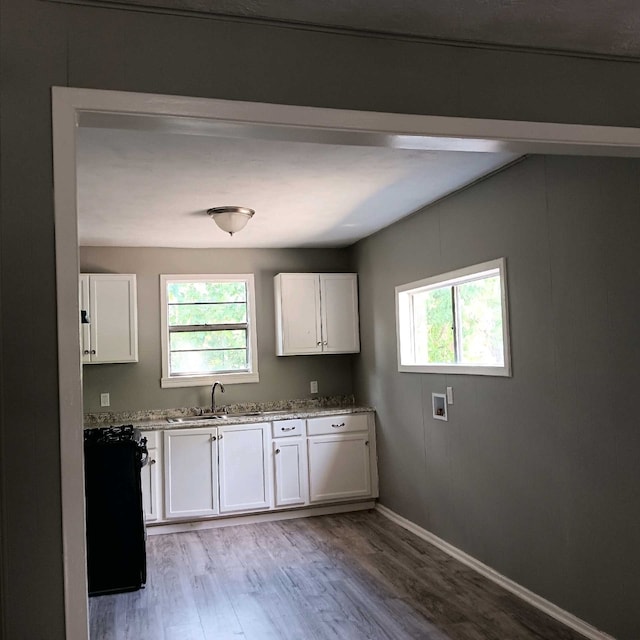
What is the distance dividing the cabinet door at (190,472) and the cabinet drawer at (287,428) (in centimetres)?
52

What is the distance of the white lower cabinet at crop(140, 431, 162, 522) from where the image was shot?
527cm

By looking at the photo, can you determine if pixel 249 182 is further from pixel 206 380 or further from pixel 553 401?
pixel 206 380

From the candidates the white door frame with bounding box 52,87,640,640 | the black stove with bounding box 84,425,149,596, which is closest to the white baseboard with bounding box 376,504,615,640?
the black stove with bounding box 84,425,149,596

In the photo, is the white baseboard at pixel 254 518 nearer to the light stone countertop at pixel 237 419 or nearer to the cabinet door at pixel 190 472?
the cabinet door at pixel 190 472

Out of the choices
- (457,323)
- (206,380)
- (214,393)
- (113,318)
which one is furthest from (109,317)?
(457,323)

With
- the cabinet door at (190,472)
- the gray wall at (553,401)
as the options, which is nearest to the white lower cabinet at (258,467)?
the cabinet door at (190,472)

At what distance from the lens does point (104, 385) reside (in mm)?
5801

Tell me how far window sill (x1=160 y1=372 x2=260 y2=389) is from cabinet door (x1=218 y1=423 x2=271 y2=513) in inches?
27.2

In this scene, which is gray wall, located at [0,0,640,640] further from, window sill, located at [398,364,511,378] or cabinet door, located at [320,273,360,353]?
cabinet door, located at [320,273,360,353]

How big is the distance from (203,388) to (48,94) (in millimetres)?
4381

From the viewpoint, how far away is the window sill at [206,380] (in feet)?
19.5

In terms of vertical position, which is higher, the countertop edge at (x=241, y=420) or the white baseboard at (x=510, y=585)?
the countertop edge at (x=241, y=420)

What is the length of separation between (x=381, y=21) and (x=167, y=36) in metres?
0.68

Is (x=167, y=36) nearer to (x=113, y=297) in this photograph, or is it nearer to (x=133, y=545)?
(x=133, y=545)
